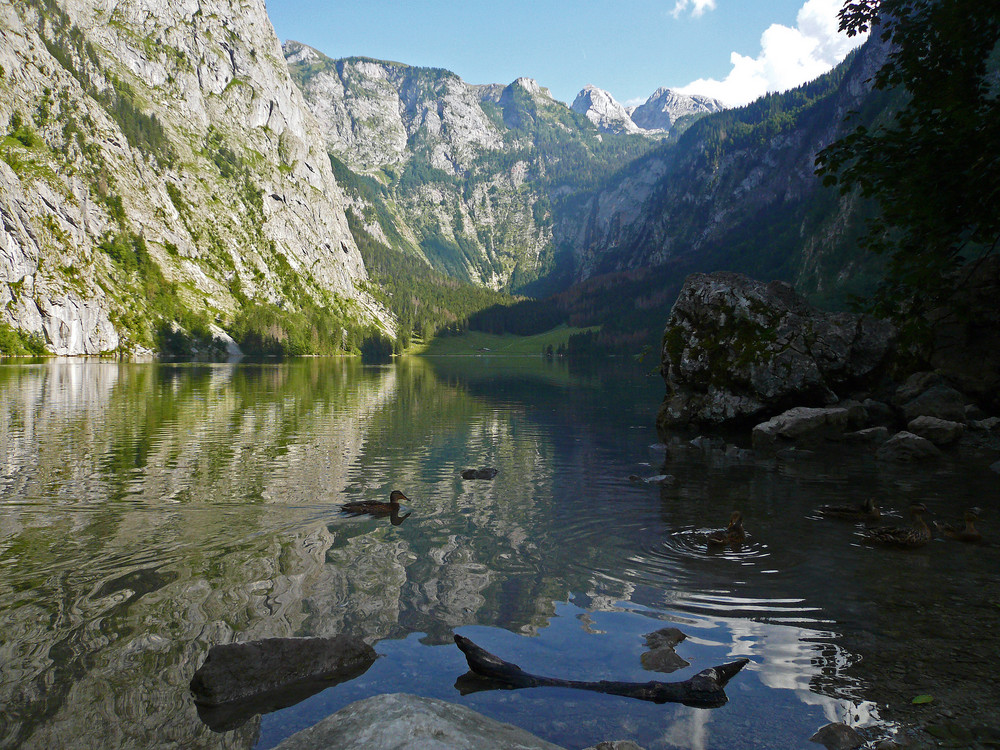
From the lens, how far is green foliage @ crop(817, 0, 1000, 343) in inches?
577

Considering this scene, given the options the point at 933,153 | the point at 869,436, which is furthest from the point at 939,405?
the point at 933,153

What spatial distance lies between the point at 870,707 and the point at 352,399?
5905cm

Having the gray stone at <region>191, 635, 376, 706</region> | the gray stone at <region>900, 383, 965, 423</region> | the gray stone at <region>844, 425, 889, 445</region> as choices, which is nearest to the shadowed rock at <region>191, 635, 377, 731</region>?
the gray stone at <region>191, 635, 376, 706</region>

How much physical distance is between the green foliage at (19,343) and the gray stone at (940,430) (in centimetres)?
20806

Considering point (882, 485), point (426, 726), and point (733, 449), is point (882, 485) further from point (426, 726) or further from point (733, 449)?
point (426, 726)

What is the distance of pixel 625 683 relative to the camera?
8.49 m

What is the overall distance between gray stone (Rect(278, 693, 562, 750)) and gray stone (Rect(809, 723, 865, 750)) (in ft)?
11.7

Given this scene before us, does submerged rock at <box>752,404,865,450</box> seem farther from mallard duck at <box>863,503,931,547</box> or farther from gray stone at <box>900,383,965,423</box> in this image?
mallard duck at <box>863,503,931,547</box>

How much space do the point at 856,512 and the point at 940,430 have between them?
54.1 feet

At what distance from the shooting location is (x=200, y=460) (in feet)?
92.0

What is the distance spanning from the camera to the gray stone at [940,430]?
2892cm

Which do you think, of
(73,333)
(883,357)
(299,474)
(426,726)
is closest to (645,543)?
(426,726)

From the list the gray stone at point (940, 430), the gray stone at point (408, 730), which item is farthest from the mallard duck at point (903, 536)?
the gray stone at point (940, 430)

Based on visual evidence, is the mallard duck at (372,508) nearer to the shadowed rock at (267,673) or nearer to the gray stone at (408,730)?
the shadowed rock at (267,673)
